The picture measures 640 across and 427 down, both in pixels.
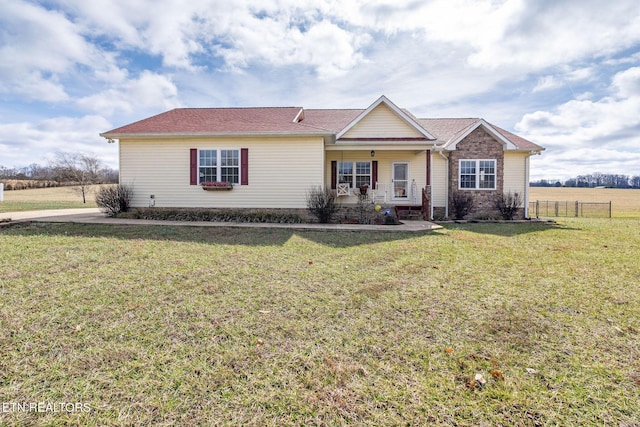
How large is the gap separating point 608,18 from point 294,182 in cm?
1235

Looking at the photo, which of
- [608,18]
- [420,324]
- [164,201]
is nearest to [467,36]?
[608,18]

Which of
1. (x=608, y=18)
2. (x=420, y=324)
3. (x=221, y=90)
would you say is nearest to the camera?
(x=420, y=324)

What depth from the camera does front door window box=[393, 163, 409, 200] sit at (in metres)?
14.3

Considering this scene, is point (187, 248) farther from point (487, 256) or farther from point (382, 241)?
point (487, 256)

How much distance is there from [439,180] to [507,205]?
10.9 feet

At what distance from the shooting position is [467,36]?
36.6 ft

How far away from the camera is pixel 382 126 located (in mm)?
13000

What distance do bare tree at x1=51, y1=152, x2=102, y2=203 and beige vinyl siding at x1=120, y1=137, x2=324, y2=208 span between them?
Answer: 66.1 feet

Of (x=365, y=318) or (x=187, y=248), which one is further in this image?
(x=187, y=248)

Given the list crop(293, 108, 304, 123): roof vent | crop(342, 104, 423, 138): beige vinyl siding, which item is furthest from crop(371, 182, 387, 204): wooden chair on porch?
crop(293, 108, 304, 123): roof vent

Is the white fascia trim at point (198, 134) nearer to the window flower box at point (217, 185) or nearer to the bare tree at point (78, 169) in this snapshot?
the window flower box at point (217, 185)

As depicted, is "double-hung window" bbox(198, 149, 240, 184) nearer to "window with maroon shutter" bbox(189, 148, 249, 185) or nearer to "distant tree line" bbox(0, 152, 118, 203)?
"window with maroon shutter" bbox(189, 148, 249, 185)

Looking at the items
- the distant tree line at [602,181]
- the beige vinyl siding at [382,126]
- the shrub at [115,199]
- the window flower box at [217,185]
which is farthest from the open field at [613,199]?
the shrub at [115,199]

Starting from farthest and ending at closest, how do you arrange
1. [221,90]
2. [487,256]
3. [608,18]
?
[221,90], [608,18], [487,256]
